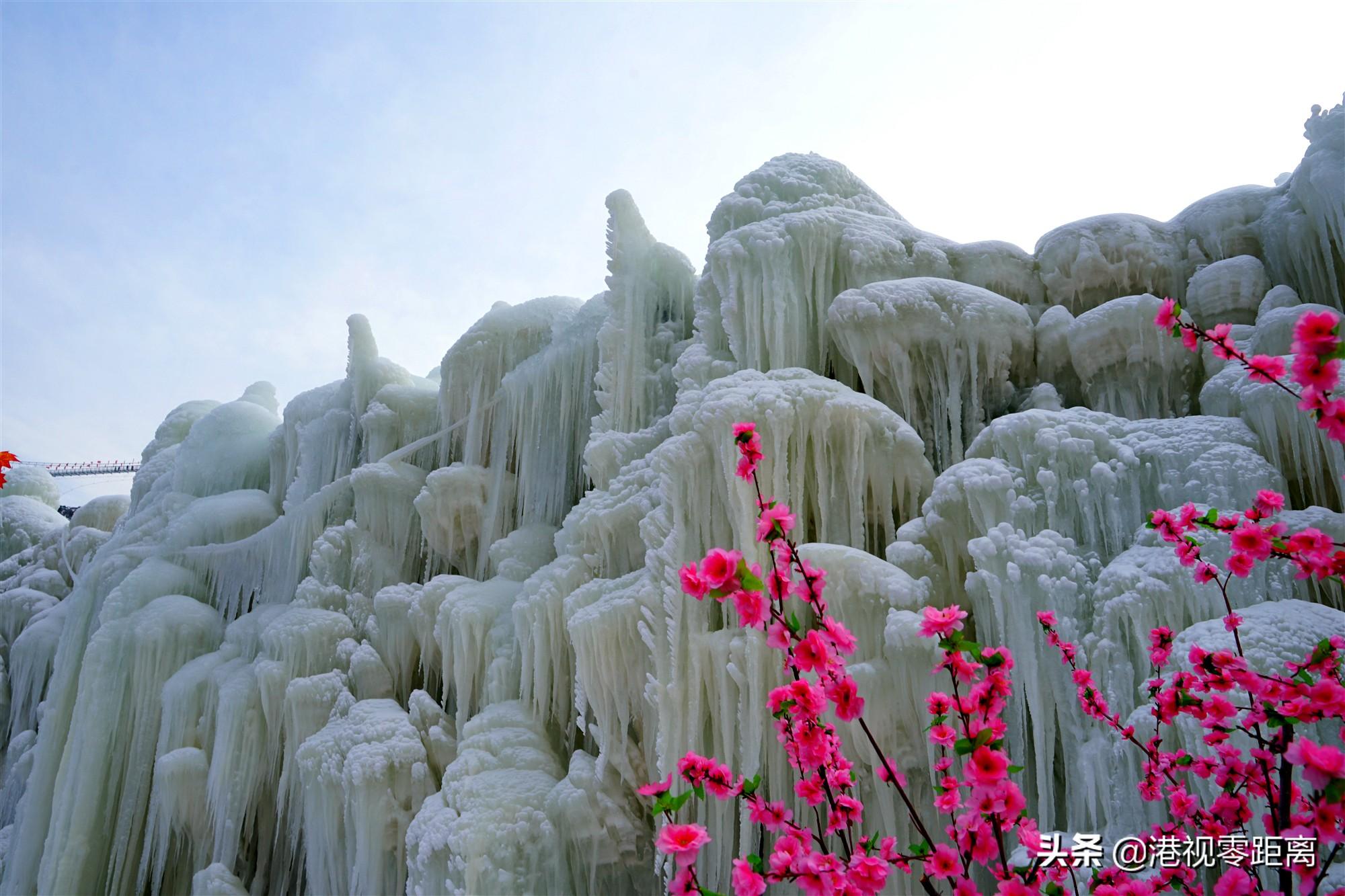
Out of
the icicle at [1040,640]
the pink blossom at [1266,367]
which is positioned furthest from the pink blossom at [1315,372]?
the icicle at [1040,640]

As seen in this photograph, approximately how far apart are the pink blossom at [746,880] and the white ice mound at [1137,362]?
435cm

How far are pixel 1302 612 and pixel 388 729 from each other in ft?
19.5

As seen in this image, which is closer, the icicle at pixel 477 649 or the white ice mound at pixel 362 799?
the white ice mound at pixel 362 799

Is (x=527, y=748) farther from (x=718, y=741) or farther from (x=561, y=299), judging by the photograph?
(x=561, y=299)

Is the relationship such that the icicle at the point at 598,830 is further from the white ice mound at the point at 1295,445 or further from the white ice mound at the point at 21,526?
the white ice mound at the point at 21,526

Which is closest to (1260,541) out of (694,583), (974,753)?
(974,753)

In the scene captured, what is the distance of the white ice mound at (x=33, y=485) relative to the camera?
15.3 meters

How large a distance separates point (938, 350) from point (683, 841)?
441 cm

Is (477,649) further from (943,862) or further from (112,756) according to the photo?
(943,862)

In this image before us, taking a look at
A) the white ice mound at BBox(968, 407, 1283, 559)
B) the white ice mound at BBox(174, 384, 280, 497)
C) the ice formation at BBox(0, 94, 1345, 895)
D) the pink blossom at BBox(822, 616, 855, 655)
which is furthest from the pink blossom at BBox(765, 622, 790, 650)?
the white ice mound at BBox(174, 384, 280, 497)

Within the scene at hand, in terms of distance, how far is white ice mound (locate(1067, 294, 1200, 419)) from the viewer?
16.0 ft

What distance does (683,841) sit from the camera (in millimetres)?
1673

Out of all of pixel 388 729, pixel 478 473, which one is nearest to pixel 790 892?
pixel 388 729

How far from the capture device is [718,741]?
4.43 metres
